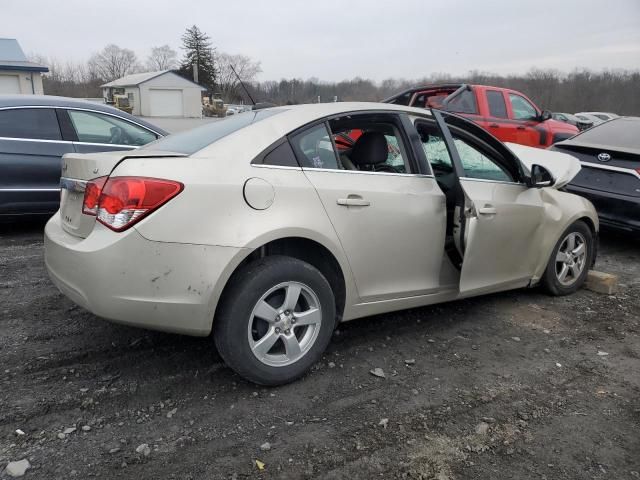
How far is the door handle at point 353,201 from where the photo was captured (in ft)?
9.64

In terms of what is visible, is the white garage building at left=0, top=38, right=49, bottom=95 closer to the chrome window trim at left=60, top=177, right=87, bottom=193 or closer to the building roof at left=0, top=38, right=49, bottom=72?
the building roof at left=0, top=38, right=49, bottom=72

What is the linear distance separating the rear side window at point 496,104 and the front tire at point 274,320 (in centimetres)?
747

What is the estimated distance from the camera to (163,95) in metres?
46.4

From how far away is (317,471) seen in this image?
7.22 ft

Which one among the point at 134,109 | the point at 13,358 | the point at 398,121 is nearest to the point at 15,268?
the point at 13,358

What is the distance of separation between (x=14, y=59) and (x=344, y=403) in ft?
121

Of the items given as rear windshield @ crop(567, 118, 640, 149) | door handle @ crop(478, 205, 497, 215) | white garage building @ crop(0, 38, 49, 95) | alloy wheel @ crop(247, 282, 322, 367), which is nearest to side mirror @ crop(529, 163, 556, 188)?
door handle @ crop(478, 205, 497, 215)

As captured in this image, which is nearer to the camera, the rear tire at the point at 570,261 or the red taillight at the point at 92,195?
the red taillight at the point at 92,195

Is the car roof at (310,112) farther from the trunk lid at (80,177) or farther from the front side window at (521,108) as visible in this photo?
the front side window at (521,108)

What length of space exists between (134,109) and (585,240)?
4688cm

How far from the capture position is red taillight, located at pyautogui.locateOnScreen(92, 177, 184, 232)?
245cm

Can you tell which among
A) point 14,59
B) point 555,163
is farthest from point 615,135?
point 14,59

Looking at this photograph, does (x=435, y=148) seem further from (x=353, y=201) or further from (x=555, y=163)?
(x=555, y=163)

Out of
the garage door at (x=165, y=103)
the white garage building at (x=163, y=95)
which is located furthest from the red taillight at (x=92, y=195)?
the garage door at (x=165, y=103)
